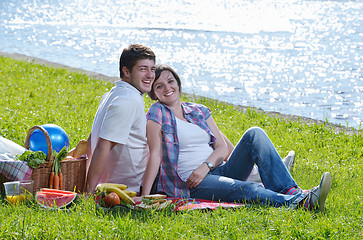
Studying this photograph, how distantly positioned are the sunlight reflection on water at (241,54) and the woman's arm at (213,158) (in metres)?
7.16

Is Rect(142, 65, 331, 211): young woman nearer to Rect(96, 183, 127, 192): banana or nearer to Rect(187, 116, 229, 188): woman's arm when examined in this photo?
Rect(187, 116, 229, 188): woman's arm

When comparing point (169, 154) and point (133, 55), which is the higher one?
point (133, 55)

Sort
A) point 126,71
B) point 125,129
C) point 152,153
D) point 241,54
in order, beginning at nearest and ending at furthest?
1. point 125,129
2. point 152,153
3. point 126,71
4. point 241,54

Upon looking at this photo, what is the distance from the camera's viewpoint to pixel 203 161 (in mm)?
5531

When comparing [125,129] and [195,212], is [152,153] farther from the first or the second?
[195,212]

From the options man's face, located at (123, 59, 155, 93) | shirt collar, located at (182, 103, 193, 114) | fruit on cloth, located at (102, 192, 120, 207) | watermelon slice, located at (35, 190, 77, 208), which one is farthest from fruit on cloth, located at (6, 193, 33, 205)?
shirt collar, located at (182, 103, 193, 114)

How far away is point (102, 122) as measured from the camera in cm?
526

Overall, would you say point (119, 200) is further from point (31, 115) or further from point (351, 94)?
point (351, 94)

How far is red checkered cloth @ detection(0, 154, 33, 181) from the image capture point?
5.02 m

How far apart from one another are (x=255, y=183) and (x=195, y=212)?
2.42 ft

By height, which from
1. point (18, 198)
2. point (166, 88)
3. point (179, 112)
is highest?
point (166, 88)

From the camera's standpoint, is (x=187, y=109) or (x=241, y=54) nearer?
(x=187, y=109)

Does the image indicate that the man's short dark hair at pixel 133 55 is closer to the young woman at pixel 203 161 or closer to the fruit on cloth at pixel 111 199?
the young woman at pixel 203 161

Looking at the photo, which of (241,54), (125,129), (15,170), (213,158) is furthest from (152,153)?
(241,54)
